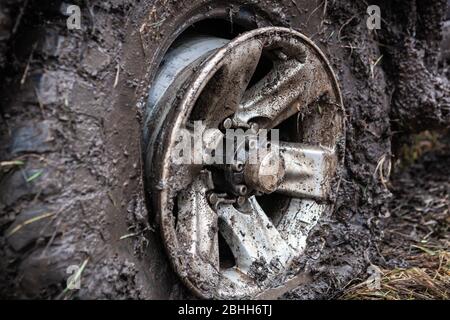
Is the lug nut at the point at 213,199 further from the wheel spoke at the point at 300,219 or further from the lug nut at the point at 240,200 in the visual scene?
the wheel spoke at the point at 300,219

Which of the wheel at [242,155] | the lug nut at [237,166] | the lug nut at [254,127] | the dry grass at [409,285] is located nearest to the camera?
the wheel at [242,155]

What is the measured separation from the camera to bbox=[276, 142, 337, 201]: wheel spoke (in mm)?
1991

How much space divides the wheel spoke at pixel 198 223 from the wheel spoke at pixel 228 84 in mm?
178

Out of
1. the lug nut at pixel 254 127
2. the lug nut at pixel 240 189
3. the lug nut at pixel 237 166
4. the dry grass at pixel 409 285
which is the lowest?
the dry grass at pixel 409 285

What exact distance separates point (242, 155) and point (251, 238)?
28 cm

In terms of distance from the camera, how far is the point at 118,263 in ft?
4.79

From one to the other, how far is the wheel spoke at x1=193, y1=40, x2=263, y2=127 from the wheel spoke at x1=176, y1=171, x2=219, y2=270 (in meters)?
0.18

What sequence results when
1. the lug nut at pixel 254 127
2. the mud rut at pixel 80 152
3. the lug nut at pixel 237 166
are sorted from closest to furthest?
the mud rut at pixel 80 152 → the lug nut at pixel 237 166 → the lug nut at pixel 254 127

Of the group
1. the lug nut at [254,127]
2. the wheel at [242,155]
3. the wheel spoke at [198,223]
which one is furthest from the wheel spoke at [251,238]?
the lug nut at [254,127]

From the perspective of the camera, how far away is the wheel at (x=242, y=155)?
1572 mm

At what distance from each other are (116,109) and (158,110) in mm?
170
